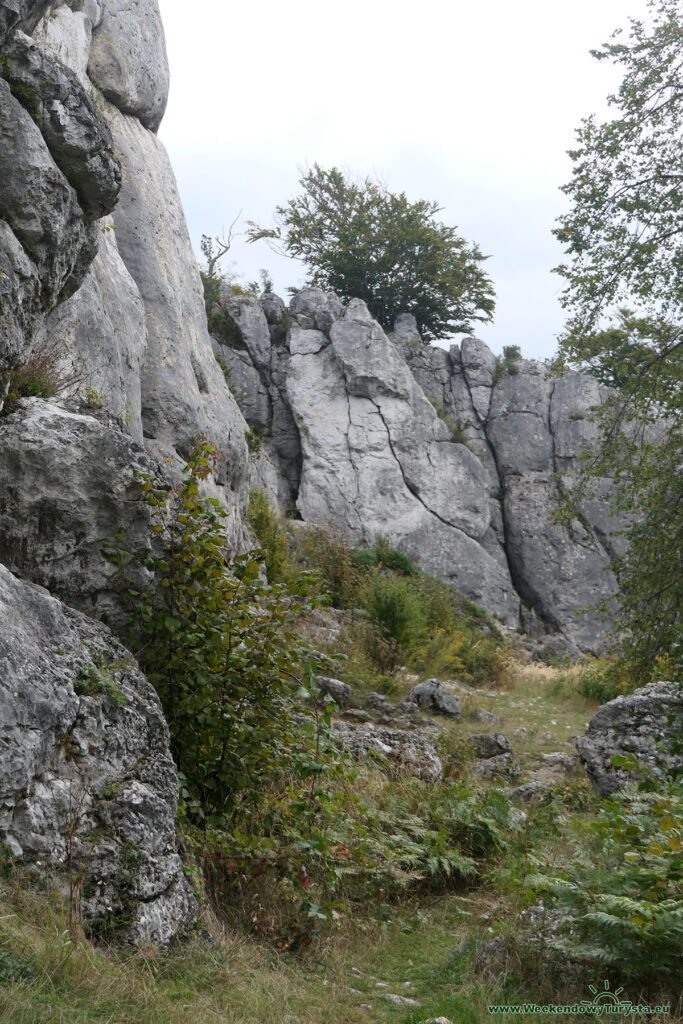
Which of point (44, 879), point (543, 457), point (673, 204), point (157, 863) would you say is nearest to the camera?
point (44, 879)

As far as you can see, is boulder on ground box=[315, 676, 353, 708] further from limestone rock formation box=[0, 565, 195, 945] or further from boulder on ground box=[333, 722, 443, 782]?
limestone rock formation box=[0, 565, 195, 945]

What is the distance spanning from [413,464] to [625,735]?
1658 centimetres

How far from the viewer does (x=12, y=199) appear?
5688 mm

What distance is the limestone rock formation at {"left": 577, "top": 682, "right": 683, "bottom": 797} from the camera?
7727 millimetres

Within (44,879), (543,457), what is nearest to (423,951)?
(44,879)

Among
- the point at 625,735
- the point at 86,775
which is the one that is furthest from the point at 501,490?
the point at 86,775

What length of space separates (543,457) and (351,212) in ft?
37.0

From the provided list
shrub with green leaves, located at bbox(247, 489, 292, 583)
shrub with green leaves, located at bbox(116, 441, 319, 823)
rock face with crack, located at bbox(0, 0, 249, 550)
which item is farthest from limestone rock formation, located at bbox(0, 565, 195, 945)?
shrub with green leaves, located at bbox(247, 489, 292, 583)

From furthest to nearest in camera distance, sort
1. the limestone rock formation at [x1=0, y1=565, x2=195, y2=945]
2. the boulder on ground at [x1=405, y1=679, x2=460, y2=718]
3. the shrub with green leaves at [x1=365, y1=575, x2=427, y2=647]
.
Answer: the shrub with green leaves at [x1=365, y1=575, x2=427, y2=647] < the boulder on ground at [x1=405, y1=679, x2=460, y2=718] < the limestone rock formation at [x1=0, y1=565, x2=195, y2=945]

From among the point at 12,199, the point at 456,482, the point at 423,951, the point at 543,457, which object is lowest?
the point at 423,951

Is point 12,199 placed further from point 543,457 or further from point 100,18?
point 543,457

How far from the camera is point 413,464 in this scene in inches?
951

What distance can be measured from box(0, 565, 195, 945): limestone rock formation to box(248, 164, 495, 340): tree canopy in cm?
2480

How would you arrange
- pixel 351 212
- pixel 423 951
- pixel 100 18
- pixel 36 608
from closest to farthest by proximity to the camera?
pixel 36 608, pixel 423 951, pixel 100 18, pixel 351 212
